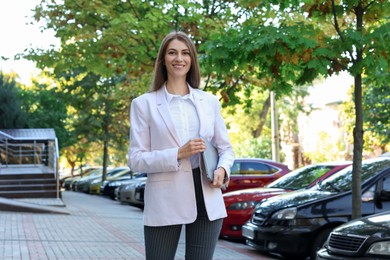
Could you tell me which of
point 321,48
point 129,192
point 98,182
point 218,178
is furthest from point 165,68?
point 98,182

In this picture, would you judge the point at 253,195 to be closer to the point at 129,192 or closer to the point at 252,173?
the point at 252,173

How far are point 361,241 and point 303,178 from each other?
6.87 metres

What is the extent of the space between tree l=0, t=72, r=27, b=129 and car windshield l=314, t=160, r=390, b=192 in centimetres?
2607

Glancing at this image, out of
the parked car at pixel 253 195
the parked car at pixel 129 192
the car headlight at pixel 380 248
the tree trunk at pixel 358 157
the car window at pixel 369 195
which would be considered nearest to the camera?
the car headlight at pixel 380 248

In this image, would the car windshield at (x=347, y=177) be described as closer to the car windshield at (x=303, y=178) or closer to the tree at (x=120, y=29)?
the car windshield at (x=303, y=178)

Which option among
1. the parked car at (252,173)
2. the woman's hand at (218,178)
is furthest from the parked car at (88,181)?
the woman's hand at (218,178)

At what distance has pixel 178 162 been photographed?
143 inches

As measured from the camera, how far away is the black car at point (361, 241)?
7039 mm

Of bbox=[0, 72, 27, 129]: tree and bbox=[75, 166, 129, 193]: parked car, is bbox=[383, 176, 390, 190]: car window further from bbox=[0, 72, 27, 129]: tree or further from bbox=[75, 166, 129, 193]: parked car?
bbox=[75, 166, 129, 193]: parked car

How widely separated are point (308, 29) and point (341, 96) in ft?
185

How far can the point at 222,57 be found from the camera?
10133mm

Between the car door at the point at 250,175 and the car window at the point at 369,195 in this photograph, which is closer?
the car window at the point at 369,195

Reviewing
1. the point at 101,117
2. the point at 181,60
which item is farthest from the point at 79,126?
the point at 181,60

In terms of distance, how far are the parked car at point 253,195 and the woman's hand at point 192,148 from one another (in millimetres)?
9908
